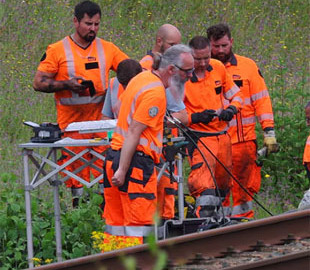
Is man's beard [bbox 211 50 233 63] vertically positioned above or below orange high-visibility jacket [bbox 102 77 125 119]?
A: above

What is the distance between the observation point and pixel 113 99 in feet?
A: 28.2

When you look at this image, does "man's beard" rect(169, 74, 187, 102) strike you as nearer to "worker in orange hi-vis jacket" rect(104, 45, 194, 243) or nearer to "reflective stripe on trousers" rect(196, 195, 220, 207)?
"worker in orange hi-vis jacket" rect(104, 45, 194, 243)

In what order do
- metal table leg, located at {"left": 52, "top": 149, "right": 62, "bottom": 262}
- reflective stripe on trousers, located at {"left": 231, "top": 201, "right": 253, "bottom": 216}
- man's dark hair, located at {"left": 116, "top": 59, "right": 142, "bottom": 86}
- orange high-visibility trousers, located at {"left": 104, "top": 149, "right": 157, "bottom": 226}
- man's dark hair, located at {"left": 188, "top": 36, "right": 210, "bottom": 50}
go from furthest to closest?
reflective stripe on trousers, located at {"left": 231, "top": 201, "right": 253, "bottom": 216} → man's dark hair, located at {"left": 188, "top": 36, "right": 210, "bottom": 50} → man's dark hair, located at {"left": 116, "top": 59, "right": 142, "bottom": 86} → metal table leg, located at {"left": 52, "top": 149, "right": 62, "bottom": 262} → orange high-visibility trousers, located at {"left": 104, "top": 149, "right": 157, "bottom": 226}

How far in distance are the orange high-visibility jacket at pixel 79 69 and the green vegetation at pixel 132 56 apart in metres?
0.93

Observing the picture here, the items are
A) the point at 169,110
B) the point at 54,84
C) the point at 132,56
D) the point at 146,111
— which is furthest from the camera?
the point at 132,56

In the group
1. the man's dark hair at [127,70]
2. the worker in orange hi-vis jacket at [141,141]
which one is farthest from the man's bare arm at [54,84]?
the worker in orange hi-vis jacket at [141,141]

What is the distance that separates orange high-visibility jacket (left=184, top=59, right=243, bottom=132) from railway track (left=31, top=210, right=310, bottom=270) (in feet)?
10.0

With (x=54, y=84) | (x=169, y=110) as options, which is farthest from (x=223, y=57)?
(x=54, y=84)

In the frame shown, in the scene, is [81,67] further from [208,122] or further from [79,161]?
[208,122]

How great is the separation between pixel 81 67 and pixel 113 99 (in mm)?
1014

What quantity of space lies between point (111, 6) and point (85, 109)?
776cm

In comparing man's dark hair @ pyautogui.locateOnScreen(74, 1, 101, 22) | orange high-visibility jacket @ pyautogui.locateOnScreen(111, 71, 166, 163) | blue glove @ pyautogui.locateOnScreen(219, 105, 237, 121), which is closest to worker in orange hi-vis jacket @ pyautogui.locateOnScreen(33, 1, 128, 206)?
man's dark hair @ pyautogui.locateOnScreen(74, 1, 101, 22)

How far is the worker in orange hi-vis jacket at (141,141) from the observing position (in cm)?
683

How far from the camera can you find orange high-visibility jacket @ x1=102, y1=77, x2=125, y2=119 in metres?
8.54
